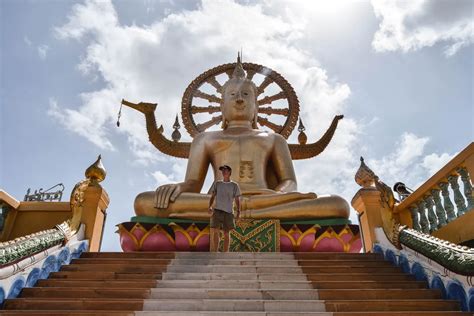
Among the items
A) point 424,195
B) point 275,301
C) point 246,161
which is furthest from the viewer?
point 246,161

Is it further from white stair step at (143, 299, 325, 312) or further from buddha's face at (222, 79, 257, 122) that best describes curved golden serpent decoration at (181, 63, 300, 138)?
white stair step at (143, 299, 325, 312)

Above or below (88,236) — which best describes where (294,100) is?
above

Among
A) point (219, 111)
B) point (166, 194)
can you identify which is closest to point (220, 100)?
point (219, 111)

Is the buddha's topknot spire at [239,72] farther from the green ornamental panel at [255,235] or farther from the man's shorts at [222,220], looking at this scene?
the man's shorts at [222,220]

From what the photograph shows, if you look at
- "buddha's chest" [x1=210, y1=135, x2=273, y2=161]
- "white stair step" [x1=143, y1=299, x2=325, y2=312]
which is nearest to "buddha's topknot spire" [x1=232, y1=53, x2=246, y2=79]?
"buddha's chest" [x1=210, y1=135, x2=273, y2=161]

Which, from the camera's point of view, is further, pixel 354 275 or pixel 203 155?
pixel 203 155

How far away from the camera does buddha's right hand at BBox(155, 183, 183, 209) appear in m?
7.82

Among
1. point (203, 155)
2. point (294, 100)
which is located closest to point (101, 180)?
point (203, 155)

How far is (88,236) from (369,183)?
4.79m

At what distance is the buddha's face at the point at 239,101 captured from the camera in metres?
10.3

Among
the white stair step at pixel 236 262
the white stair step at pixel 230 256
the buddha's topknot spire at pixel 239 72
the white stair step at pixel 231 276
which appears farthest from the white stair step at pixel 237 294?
the buddha's topknot spire at pixel 239 72

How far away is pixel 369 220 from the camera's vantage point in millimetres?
6570

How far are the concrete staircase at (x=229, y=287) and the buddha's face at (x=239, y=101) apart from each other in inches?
208

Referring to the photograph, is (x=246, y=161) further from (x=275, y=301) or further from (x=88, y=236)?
(x=275, y=301)
